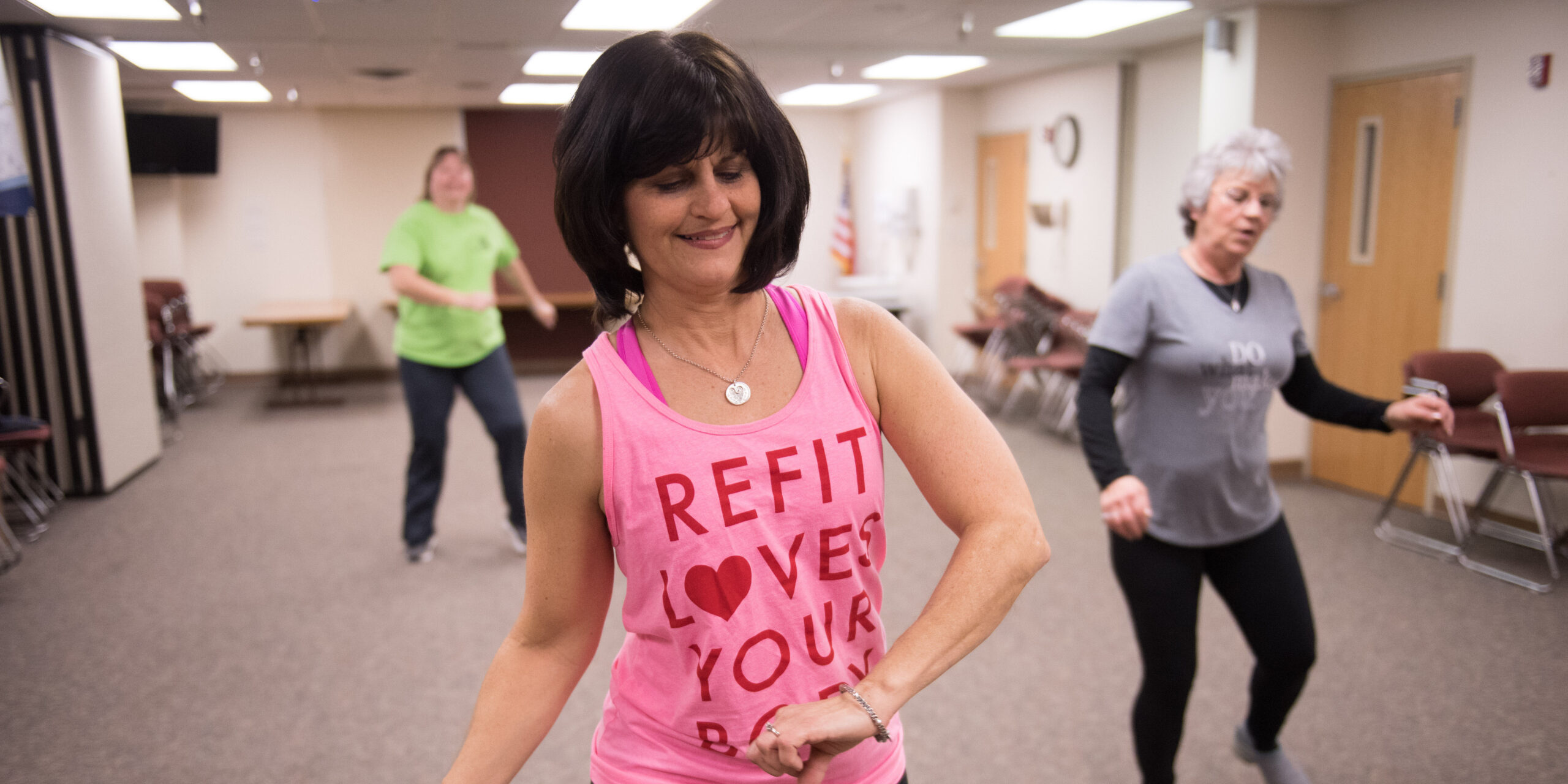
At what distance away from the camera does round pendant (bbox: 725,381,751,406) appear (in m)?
1.03

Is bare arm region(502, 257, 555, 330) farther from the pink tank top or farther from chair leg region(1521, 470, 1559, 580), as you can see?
chair leg region(1521, 470, 1559, 580)

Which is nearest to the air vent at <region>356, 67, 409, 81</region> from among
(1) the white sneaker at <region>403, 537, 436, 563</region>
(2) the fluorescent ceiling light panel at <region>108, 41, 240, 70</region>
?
(2) the fluorescent ceiling light panel at <region>108, 41, 240, 70</region>

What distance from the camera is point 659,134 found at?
2.92 ft

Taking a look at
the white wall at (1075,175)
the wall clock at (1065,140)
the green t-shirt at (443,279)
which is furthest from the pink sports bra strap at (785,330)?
the wall clock at (1065,140)

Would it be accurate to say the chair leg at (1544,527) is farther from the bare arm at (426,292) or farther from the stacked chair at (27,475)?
the stacked chair at (27,475)

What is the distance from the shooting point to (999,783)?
2611 millimetres

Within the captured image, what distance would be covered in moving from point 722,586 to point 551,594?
20 centimetres

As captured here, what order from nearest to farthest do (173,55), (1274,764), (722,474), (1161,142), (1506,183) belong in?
(722,474), (1274,764), (173,55), (1506,183), (1161,142)

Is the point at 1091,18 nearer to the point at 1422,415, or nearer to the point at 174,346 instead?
the point at 1422,415

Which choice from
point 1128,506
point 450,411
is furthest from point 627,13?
point 1128,506

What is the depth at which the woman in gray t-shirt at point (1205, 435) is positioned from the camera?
6.80 ft

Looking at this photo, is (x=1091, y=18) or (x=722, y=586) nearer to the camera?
(x=722, y=586)

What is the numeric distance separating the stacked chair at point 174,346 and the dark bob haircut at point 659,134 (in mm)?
7975

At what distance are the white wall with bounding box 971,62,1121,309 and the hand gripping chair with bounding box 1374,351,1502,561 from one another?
2857 millimetres
